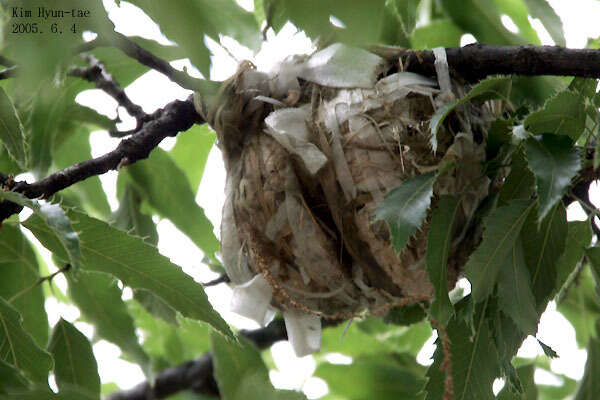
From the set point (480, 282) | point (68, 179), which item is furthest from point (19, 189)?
point (480, 282)

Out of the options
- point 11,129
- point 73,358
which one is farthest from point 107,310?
point 11,129

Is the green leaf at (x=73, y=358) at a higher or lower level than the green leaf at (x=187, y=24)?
lower

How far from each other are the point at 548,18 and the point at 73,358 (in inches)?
40.2

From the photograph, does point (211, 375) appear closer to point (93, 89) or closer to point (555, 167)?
point (93, 89)

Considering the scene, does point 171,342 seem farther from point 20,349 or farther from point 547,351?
point 547,351

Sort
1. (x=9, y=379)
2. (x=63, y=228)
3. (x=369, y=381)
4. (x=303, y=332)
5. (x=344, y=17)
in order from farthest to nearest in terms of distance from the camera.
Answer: (x=369, y=381) < (x=303, y=332) < (x=9, y=379) < (x=63, y=228) < (x=344, y=17)

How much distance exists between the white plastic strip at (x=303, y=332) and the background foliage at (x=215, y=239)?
9 centimetres

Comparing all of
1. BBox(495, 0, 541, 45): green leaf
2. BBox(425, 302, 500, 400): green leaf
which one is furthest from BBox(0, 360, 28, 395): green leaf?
BBox(495, 0, 541, 45): green leaf

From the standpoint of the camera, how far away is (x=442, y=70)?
1.02 metres

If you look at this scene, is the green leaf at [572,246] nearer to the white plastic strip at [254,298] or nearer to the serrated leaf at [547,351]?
the serrated leaf at [547,351]

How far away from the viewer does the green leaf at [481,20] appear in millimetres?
1311

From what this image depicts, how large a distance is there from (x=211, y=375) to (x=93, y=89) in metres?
0.83

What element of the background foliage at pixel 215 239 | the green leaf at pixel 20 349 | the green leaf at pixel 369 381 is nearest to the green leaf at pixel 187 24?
the background foliage at pixel 215 239

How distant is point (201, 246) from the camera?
4.47ft
